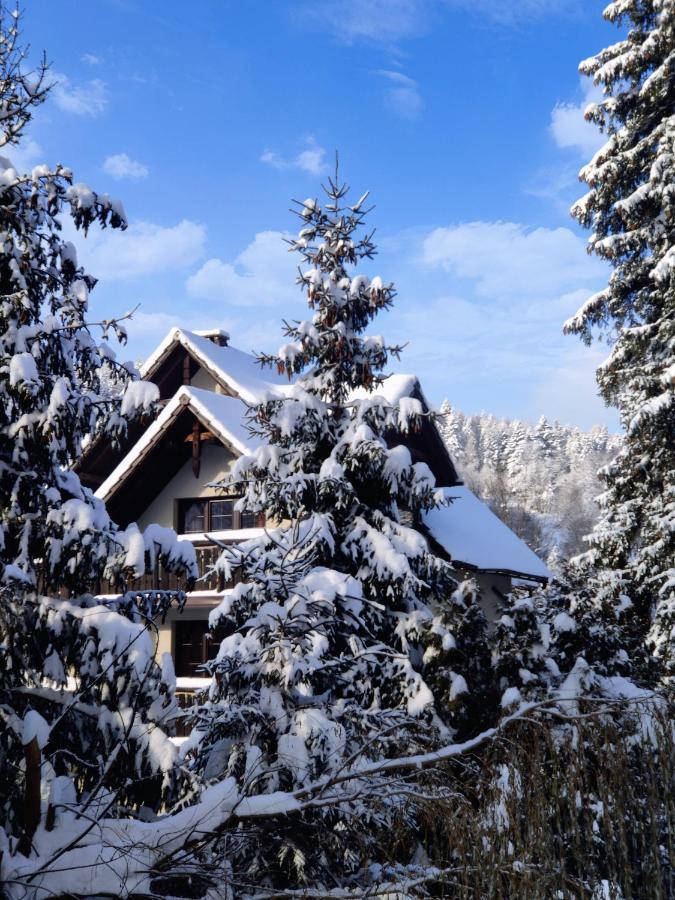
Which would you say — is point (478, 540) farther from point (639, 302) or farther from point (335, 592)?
point (335, 592)

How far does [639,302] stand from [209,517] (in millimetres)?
10919

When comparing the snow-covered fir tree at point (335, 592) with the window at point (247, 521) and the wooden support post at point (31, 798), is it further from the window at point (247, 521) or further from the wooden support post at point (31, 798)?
the window at point (247, 521)

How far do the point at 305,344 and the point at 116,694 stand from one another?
242 inches

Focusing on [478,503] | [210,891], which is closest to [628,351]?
[478,503]

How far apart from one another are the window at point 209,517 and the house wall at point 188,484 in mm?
244

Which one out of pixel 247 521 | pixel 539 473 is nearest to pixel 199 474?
pixel 247 521

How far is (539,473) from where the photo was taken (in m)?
112

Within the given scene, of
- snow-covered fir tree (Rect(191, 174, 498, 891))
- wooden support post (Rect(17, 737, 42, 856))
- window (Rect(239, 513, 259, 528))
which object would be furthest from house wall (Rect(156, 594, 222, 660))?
wooden support post (Rect(17, 737, 42, 856))

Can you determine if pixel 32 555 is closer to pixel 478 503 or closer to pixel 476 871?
pixel 476 871

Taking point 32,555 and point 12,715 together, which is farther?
point 32,555

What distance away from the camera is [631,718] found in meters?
6.67

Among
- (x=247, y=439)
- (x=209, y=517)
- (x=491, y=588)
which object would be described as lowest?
(x=491, y=588)

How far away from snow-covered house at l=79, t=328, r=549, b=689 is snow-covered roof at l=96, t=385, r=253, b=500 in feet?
0.08

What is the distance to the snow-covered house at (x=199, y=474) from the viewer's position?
59.4ft
